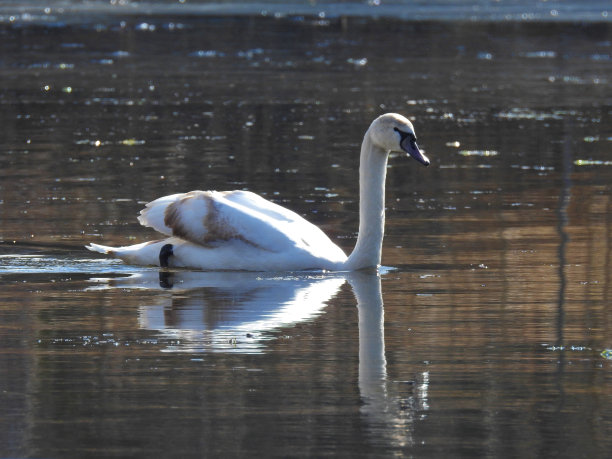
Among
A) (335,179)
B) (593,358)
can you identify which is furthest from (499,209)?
(593,358)

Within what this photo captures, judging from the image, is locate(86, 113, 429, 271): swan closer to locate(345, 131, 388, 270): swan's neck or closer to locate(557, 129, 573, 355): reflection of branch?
locate(345, 131, 388, 270): swan's neck

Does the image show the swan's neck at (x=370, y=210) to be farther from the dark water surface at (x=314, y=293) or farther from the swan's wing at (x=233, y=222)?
the swan's wing at (x=233, y=222)

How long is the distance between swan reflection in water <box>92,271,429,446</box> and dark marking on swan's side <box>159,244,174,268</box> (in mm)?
63

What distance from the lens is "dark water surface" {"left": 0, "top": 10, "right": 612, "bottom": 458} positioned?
6.09 m

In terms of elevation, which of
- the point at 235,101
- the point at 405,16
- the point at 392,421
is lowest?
the point at 392,421

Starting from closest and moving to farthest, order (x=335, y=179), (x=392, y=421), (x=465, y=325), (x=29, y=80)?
(x=392, y=421)
(x=465, y=325)
(x=335, y=179)
(x=29, y=80)

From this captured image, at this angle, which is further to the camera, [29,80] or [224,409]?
[29,80]

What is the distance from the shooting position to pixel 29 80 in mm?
26922

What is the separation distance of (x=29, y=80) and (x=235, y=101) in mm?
5321

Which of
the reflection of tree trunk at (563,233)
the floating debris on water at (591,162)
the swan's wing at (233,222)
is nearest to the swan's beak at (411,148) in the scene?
the swan's wing at (233,222)

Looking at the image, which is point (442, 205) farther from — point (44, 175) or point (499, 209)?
point (44, 175)

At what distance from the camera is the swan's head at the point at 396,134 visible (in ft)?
33.5

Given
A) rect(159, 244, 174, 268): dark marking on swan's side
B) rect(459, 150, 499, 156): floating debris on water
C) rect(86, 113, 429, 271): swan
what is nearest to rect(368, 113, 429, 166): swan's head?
rect(86, 113, 429, 271): swan

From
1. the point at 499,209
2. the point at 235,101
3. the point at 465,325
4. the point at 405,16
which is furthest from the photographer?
the point at 405,16
